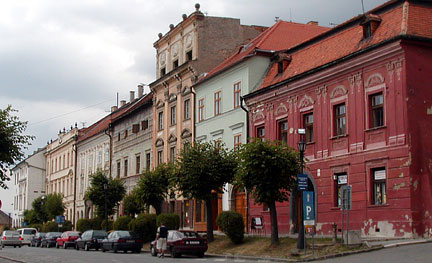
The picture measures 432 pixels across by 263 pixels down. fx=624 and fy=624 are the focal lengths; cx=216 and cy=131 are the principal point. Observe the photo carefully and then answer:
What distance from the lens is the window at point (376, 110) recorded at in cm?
2755

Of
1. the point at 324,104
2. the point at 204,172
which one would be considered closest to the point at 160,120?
the point at 204,172

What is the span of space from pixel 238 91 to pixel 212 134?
4458 mm

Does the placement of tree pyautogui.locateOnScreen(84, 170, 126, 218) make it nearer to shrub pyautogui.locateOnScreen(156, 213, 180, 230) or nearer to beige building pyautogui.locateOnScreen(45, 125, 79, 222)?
shrub pyautogui.locateOnScreen(156, 213, 180, 230)

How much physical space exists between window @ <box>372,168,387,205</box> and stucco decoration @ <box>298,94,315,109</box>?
588cm

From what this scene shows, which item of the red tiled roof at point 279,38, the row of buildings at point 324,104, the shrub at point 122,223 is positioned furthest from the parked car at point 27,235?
the red tiled roof at point 279,38

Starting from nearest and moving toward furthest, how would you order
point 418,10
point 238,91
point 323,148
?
point 418,10 → point 323,148 → point 238,91

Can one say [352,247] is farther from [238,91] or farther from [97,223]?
[97,223]

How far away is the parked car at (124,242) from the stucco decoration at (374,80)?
16586 mm

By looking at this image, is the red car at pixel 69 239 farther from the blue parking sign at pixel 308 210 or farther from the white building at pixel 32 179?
the white building at pixel 32 179

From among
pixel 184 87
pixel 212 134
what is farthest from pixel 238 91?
pixel 184 87

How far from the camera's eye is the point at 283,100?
113 ft

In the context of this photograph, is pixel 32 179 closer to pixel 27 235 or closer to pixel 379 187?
pixel 27 235

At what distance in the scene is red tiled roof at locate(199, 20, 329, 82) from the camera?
39438mm

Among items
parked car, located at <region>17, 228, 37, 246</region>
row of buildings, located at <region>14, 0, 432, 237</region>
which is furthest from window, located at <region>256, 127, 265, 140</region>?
parked car, located at <region>17, 228, 37, 246</region>
